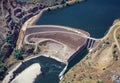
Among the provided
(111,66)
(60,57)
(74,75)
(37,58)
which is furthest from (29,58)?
(111,66)

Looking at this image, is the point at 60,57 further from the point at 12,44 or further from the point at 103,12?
the point at 103,12

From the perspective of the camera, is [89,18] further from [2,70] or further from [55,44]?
[2,70]

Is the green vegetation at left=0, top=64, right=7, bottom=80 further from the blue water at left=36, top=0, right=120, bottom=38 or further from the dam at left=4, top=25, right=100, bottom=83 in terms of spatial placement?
the blue water at left=36, top=0, right=120, bottom=38

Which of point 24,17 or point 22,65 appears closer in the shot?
point 22,65

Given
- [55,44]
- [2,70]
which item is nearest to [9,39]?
[2,70]

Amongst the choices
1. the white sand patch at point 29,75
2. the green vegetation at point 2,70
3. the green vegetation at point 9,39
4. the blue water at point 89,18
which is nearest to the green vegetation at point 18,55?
the green vegetation at point 2,70

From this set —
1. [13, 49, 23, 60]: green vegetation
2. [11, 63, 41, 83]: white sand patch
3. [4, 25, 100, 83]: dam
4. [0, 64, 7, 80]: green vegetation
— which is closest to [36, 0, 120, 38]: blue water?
[4, 25, 100, 83]: dam
